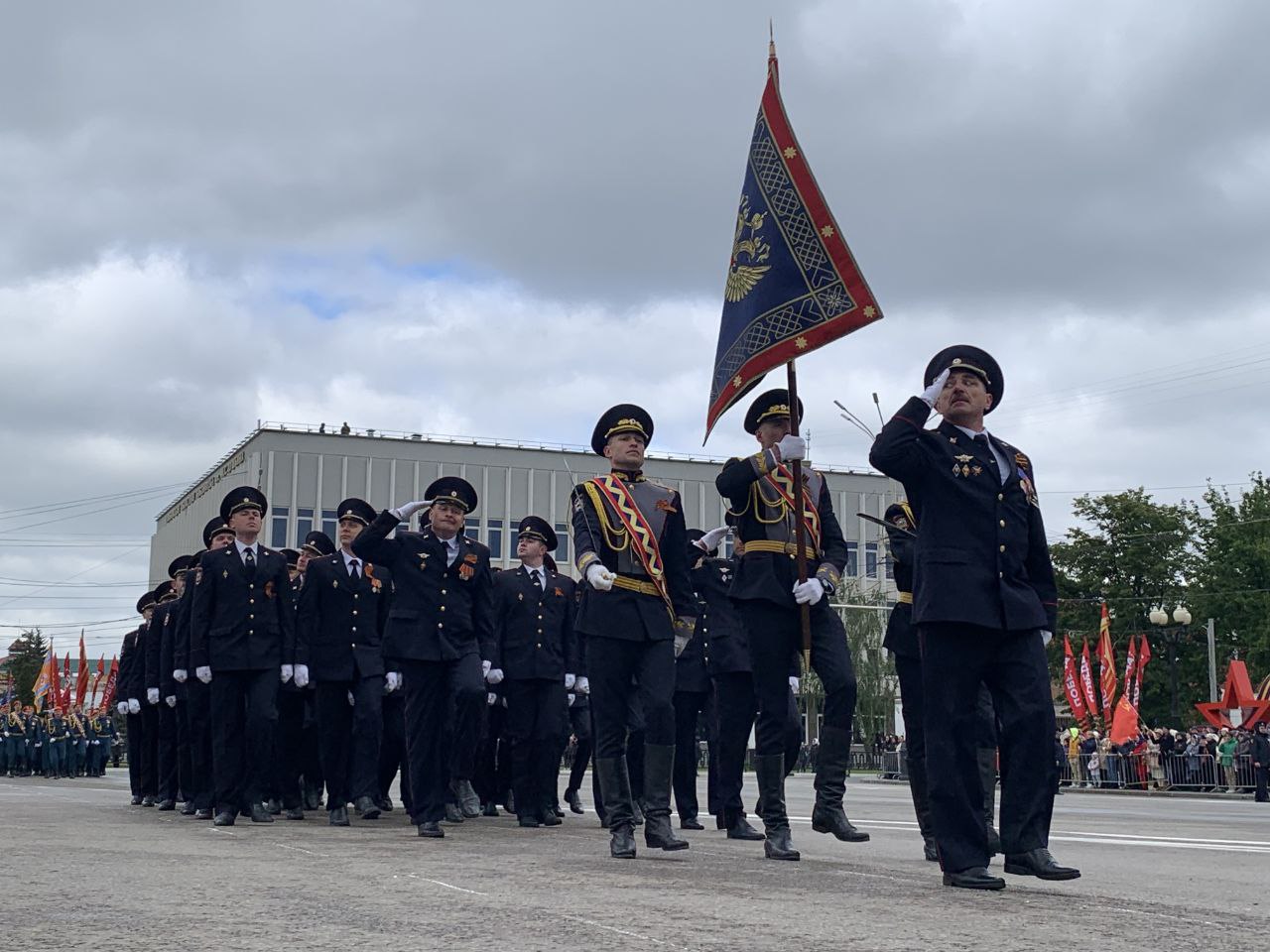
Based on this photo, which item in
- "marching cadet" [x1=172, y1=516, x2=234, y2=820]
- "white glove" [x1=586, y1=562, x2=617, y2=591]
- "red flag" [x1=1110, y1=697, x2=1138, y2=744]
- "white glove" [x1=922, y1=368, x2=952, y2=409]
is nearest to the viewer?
"white glove" [x1=922, y1=368, x2=952, y2=409]

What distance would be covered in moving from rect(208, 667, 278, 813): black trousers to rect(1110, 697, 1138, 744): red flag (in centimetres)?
2731

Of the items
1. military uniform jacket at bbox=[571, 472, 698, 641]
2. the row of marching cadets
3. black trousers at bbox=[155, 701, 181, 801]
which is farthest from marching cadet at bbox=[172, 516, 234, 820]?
the row of marching cadets

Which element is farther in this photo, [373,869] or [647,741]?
[647,741]

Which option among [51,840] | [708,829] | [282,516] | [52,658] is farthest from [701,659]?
[282,516]

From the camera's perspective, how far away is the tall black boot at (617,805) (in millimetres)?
7703

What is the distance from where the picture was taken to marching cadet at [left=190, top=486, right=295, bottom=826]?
11141mm

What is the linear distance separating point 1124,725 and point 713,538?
92.8 ft

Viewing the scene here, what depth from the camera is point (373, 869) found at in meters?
6.61

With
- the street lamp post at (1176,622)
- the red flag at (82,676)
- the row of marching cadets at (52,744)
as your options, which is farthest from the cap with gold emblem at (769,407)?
the red flag at (82,676)

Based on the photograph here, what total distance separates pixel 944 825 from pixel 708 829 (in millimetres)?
4804

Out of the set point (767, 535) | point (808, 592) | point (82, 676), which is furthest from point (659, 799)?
point (82, 676)

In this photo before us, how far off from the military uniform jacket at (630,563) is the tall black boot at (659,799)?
0.60 m

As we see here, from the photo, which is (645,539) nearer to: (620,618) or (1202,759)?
(620,618)

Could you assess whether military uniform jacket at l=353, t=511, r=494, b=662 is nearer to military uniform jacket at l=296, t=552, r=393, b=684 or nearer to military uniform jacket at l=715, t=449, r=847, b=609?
military uniform jacket at l=296, t=552, r=393, b=684
